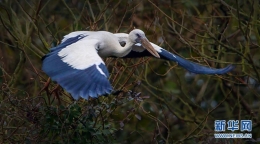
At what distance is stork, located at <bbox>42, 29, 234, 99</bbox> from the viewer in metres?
6.08

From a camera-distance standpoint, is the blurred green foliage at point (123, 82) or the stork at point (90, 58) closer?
the stork at point (90, 58)

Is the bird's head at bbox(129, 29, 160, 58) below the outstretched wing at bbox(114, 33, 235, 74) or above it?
above

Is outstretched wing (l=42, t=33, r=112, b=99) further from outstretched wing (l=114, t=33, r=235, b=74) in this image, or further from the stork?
outstretched wing (l=114, t=33, r=235, b=74)

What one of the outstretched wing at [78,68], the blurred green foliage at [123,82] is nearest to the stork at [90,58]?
the outstretched wing at [78,68]

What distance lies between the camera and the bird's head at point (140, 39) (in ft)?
23.9

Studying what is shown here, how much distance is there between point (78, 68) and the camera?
21.1ft

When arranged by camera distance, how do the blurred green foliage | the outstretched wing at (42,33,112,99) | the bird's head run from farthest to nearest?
the bird's head < the blurred green foliage < the outstretched wing at (42,33,112,99)

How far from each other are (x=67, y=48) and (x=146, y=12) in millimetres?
3374

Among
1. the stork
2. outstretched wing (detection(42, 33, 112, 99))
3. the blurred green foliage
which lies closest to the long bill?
the stork

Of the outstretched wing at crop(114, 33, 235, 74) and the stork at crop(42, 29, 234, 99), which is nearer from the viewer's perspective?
the stork at crop(42, 29, 234, 99)

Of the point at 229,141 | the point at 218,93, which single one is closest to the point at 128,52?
the point at 229,141

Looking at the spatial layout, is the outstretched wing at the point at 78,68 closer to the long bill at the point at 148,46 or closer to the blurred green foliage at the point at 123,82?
the blurred green foliage at the point at 123,82

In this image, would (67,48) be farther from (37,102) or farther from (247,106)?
(247,106)

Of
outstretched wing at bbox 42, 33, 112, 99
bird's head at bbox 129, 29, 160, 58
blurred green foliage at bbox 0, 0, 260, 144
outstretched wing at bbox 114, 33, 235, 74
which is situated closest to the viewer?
outstretched wing at bbox 42, 33, 112, 99
